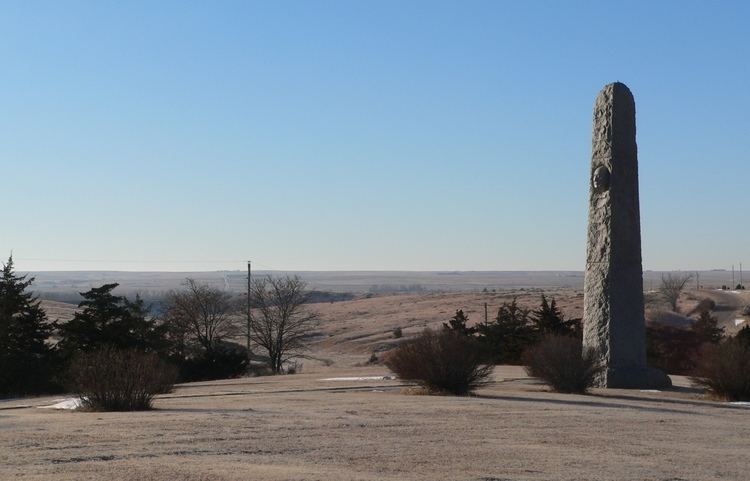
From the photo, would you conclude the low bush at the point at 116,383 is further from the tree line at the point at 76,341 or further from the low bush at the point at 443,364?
the tree line at the point at 76,341

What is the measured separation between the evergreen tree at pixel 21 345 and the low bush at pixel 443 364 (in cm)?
1516

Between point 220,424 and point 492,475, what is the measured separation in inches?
203

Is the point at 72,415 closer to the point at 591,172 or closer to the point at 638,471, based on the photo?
the point at 638,471

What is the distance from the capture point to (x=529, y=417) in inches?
646

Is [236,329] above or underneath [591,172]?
underneath

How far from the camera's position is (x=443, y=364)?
2144 cm

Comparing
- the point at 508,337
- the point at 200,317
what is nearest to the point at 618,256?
the point at 508,337

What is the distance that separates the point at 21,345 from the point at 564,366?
69.0 feet

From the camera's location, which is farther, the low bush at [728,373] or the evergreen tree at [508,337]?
the evergreen tree at [508,337]

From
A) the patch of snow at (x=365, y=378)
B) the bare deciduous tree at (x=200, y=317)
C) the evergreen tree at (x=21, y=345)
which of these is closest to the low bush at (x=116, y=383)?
the patch of snow at (x=365, y=378)

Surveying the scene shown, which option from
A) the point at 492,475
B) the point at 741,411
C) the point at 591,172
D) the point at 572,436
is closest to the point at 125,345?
the point at 591,172

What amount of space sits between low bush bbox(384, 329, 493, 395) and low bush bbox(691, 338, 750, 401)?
507cm

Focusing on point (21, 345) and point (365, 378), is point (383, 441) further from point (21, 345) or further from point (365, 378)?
point (21, 345)

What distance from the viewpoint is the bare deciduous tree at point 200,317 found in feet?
165
